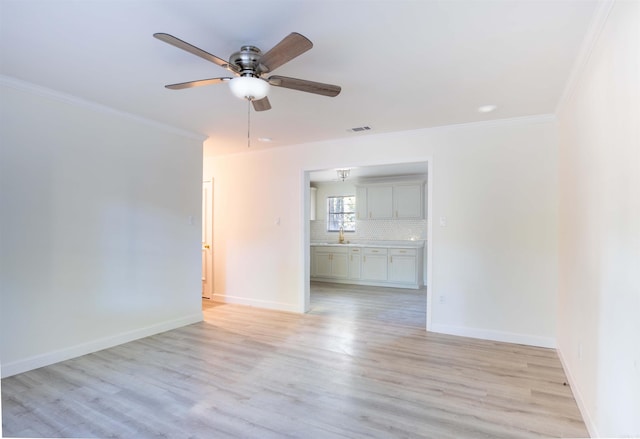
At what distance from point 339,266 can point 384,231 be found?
4.27ft

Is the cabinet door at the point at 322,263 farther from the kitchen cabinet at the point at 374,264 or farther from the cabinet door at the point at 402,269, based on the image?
the cabinet door at the point at 402,269

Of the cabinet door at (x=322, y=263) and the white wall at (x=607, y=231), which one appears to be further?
the cabinet door at (x=322, y=263)

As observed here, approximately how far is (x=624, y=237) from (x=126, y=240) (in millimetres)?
4101

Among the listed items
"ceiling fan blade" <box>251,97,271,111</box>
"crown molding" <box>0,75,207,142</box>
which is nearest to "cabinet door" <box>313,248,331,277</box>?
"crown molding" <box>0,75,207,142</box>

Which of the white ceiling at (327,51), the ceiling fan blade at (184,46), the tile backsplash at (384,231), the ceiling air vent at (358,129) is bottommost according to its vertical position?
the tile backsplash at (384,231)

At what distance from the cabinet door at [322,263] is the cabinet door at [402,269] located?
1428 millimetres

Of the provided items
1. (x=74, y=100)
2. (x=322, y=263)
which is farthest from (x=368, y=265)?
(x=74, y=100)

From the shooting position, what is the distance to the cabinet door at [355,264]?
7.13 metres

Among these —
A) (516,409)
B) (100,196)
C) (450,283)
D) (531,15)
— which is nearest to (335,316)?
Result: (450,283)

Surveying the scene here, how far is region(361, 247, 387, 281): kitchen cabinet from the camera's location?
686 centimetres

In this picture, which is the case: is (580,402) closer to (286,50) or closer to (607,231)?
(607,231)

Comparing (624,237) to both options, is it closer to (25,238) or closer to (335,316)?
(335,316)

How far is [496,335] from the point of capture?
3740mm

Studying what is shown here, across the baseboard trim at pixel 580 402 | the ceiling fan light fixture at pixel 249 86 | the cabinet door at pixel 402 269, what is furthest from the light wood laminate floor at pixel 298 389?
the cabinet door at pixel 402 269
